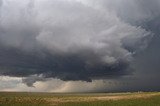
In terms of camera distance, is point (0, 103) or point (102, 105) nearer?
point (102, 105)

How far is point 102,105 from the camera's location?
244 ft

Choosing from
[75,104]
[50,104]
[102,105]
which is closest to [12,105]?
[50,104]

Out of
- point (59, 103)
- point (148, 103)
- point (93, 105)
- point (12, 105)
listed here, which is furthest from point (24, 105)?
point (148, 103)

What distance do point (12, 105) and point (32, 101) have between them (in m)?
6.64

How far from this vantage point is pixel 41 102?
82000 millimetres

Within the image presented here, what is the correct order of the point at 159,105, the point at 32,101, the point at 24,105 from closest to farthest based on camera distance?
the point at 159,105, the point at 24,105, the point at 32,101

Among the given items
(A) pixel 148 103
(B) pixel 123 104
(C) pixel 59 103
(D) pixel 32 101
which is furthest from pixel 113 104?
(D) pixel 32 101

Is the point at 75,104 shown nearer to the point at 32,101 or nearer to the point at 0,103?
the point at 32,101

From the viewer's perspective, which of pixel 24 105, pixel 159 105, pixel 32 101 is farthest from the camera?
pixel 32 101

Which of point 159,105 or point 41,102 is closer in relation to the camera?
point 159,105

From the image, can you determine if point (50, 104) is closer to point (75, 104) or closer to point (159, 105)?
point (75, 104)

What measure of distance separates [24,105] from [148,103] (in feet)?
94.2

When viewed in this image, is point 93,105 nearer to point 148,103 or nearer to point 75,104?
point 75,104

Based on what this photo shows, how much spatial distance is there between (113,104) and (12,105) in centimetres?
2349
